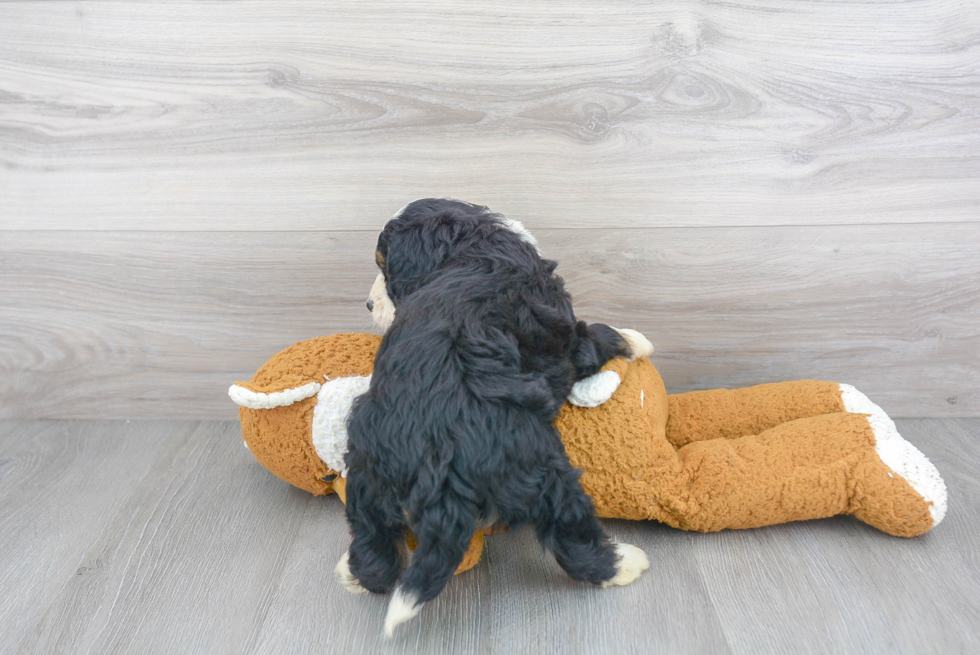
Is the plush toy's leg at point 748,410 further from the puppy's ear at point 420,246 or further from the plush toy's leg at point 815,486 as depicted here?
the puppy's ear at point 420,246

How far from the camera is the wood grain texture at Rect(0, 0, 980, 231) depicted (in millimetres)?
1100

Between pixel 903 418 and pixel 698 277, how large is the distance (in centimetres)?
47

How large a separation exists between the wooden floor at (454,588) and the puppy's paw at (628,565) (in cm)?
1

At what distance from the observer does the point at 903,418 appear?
4.12 feet

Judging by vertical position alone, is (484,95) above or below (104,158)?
above

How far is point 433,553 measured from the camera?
28.4 inches

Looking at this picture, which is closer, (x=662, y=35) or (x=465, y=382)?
(x=465, y=382)

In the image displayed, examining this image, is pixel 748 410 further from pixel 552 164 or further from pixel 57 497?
pixel 57 497

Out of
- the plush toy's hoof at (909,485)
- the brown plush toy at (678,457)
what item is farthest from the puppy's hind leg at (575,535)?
the plush toy's hoof at (909,485)

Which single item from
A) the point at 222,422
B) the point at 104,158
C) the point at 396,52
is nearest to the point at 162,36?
the point at 104,158

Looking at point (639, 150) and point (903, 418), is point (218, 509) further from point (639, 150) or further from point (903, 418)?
point (903, 418)

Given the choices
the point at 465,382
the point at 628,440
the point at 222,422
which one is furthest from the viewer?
the point at 222,422

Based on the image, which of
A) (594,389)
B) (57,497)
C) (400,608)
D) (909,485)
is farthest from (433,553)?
(57,497)

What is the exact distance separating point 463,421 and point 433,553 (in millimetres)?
141
